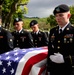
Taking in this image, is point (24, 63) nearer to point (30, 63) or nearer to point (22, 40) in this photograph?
point (30, 63)

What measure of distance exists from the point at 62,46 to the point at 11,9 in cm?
3956

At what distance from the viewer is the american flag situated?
199 inches

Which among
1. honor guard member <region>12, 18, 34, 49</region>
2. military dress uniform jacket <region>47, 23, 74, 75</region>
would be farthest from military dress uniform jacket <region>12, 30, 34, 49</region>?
military dress uniform jacket <region>47, 23, 74, 75</region>

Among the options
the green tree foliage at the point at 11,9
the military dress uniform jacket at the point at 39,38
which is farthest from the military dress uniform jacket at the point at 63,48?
the green tree foliage at the point at 11,9

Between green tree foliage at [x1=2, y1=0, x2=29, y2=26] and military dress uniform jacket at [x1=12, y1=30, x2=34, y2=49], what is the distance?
3177 cm

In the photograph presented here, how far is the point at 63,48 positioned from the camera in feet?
15.3

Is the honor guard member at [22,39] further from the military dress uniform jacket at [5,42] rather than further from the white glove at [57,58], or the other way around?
the white glove at [57,58]

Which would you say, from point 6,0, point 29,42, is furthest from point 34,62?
point 6,0

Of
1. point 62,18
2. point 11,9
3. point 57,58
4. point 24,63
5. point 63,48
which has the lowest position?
point 11,9

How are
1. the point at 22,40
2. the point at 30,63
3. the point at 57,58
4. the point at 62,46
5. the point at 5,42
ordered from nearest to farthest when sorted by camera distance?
1. the point at 57,58
2. the point at 62,46
3. the point at 30,63
4. the point at 5,42
5. the point at 22,40

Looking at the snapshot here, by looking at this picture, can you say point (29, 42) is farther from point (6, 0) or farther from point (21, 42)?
point (6, 0)

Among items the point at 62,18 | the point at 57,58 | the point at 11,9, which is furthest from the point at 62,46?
the point at 11,9

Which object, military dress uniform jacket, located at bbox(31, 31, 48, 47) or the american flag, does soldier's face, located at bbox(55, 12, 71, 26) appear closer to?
the american flag

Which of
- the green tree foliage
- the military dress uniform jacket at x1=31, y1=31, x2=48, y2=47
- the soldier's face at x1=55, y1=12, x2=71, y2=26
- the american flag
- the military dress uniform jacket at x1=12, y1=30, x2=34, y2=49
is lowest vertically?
the green tree foliage
